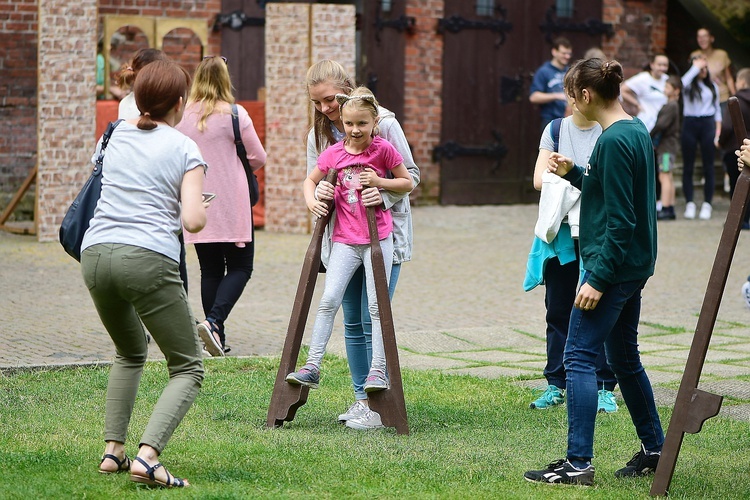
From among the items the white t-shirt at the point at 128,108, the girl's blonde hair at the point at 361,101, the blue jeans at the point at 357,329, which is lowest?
the blue jeans at the point at 357,329

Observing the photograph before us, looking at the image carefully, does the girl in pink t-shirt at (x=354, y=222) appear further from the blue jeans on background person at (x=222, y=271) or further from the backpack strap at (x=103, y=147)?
the blue jeans on background person at (x=222, y=271)

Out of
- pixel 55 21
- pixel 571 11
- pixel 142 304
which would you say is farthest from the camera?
pixel 571 11

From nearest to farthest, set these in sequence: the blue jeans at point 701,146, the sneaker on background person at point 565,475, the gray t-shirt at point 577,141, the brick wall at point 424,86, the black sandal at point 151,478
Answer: the black sandal at point 151,478
the sneaker on background person at point 565,475
the gray t-shirt at point 577,141
the blue jeans at point 701,146
the brick wall at point 424,86

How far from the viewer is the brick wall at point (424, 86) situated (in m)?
15.7

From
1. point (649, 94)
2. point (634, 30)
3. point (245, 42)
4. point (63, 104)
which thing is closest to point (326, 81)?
point (63, 104)

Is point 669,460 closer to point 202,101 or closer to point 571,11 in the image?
point 202,101

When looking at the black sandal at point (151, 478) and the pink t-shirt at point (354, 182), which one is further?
the pink t-shirt at point (354, 182)

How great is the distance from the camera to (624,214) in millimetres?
4531

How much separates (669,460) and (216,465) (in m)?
1.74

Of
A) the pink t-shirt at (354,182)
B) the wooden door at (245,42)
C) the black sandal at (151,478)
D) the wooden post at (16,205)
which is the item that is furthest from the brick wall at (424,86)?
the black sandal at (151,478)

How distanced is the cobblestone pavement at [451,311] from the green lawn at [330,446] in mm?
578

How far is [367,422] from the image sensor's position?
5.62 m

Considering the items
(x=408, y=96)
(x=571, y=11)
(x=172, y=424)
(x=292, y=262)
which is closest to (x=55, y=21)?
(x=292, y=262)

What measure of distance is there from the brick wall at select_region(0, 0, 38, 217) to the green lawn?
25.7 ft
